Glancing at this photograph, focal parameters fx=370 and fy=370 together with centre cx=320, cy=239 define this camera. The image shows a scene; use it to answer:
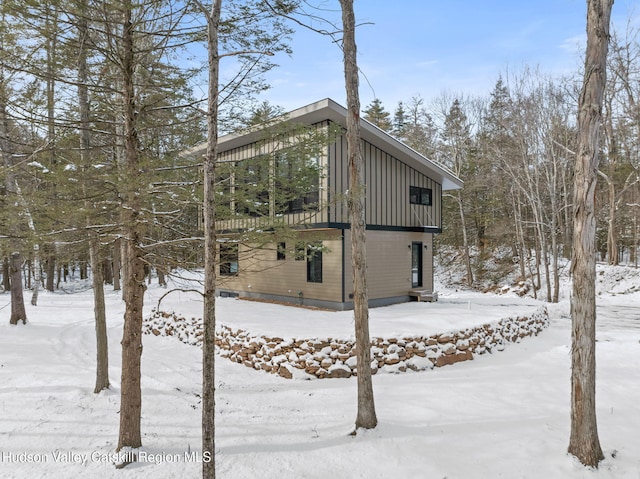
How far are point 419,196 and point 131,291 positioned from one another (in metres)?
11.2

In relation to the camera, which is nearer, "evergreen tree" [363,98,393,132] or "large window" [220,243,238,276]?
"large window" [220,243,238,276]

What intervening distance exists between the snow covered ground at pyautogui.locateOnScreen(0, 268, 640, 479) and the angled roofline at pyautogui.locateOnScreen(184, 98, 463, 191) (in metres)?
4.94

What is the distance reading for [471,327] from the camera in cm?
859

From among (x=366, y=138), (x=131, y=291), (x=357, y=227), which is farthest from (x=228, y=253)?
(x=366, y=138)

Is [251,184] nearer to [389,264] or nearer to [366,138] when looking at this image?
[366,138]

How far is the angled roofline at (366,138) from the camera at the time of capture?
9984 mm

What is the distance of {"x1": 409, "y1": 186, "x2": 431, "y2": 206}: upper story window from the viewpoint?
44.0ft

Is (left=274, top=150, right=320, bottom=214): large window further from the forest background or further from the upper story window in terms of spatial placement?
the upper story window

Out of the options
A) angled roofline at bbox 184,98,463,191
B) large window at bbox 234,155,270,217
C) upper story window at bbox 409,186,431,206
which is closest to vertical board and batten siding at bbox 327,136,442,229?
upper story window at bbox 409,186,431,206

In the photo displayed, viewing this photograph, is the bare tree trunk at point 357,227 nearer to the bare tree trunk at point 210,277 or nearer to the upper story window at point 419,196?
the bare tree trunk at point 210,277

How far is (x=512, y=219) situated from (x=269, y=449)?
2128 centimetres

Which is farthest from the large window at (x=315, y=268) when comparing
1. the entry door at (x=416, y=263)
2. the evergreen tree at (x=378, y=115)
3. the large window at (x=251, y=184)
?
the evergreen tree at (x=378, y=115)

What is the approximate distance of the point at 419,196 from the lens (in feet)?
45.0

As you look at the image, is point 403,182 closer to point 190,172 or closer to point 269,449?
point 190,172
